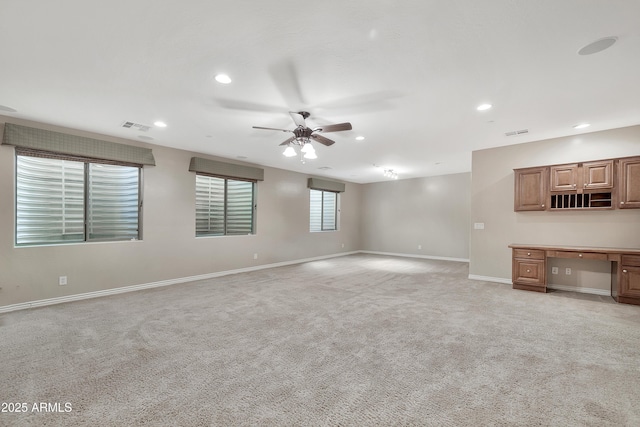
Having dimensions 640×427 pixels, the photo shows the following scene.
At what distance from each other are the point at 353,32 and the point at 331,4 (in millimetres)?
312

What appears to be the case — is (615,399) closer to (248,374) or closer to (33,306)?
(248,374)

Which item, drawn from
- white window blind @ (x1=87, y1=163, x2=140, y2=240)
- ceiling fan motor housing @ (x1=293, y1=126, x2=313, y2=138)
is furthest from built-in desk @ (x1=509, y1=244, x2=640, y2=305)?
white window blind @ (x1=87, y1=163, x2=140, y2=240)

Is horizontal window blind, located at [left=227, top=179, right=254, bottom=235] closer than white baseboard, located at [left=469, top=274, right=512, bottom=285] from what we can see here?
No

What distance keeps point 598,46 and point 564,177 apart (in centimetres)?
321

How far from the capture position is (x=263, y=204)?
696cm

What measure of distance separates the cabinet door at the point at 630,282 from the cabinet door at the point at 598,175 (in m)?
1.27

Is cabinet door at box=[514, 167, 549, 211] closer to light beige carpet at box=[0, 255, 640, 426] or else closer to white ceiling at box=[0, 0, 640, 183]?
white ceiling at box=[0, 0, 640, 183]

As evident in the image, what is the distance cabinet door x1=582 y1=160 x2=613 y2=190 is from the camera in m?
4.27

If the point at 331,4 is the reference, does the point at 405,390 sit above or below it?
below

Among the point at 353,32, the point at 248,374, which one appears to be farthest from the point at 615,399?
the point at 353,32

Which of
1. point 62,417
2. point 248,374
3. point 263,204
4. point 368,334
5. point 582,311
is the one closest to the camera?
point 62,417

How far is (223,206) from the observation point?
6.34 m

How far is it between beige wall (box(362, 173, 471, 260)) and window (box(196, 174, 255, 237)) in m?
4.88

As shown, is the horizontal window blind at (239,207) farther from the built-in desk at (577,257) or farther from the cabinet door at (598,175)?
the cabinet door at (598,175)
